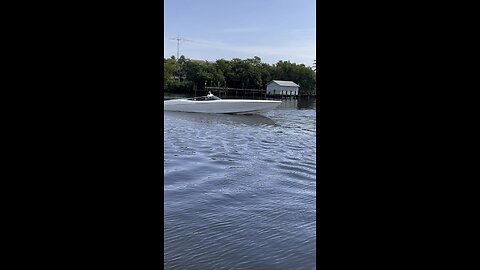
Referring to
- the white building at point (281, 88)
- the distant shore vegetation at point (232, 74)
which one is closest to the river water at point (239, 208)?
the distant shore vegetation at point (232, 74)

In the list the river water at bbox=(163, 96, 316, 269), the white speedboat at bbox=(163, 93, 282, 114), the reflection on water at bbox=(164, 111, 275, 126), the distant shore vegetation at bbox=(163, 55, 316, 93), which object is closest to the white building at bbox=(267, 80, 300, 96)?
the distant shore vegetation at bbox=(163, 55, 316, 93)

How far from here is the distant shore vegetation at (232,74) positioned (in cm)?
5528

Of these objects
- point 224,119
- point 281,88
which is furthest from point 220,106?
point 281,88

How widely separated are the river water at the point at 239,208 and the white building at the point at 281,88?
163ft

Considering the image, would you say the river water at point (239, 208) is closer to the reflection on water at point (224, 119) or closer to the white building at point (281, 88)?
the reflection on water at point (224, 119)

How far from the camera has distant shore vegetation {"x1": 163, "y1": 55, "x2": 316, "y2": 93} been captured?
55284 mm

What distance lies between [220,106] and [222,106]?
0.12 m

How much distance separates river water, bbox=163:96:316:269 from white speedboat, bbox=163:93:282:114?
14388 mm

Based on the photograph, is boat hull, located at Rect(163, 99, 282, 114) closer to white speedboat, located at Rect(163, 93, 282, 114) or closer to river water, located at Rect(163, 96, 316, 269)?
white speedboat, located at Rect(163, 93, 282, 114)
